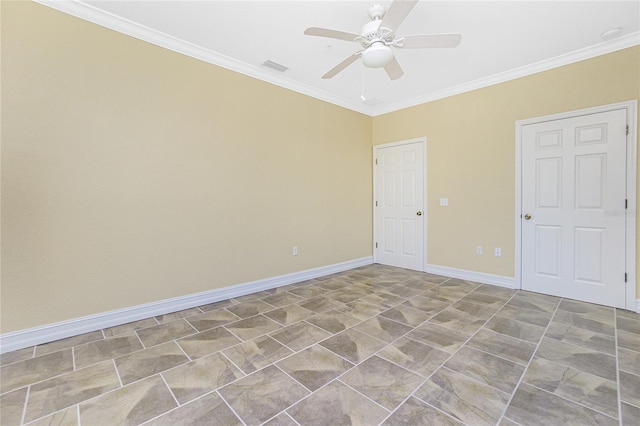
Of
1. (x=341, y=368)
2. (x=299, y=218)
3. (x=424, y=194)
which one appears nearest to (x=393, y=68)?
(x=299, y=218)

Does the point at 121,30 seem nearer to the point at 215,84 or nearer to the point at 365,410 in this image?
the point at 215,84

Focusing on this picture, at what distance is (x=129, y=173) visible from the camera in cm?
265

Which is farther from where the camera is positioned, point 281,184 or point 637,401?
point 281,184

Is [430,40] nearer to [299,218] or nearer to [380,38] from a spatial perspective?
[380,38]

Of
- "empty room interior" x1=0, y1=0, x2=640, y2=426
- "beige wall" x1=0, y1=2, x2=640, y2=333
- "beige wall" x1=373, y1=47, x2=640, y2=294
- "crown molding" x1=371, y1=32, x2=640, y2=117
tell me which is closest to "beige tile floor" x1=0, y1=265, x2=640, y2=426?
"empty room interior" x1=0, y1=0, x2=640, y2=426

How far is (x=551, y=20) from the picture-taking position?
255 cm

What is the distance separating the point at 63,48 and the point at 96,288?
206 centimetres

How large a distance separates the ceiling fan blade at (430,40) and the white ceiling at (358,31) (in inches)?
15.7

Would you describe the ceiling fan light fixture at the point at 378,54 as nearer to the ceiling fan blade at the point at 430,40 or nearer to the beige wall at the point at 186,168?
the ceiling fan blade at the point at 430,40

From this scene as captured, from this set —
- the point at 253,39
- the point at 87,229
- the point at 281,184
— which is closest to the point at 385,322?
the point at 281,184

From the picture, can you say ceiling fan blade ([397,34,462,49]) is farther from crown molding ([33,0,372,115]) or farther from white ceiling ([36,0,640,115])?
crown molding ([33,0,372,115])

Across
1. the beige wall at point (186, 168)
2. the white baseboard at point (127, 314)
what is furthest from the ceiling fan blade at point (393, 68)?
the white baseboard at point (127, 314)

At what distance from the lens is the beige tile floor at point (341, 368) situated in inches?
60.7

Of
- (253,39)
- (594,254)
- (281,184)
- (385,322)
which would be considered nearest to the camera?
(385,322)
